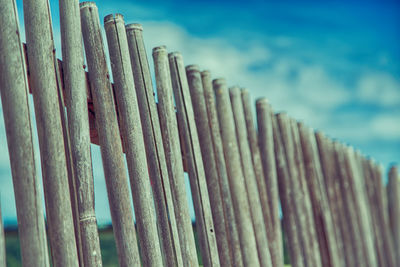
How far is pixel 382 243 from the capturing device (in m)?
5.60

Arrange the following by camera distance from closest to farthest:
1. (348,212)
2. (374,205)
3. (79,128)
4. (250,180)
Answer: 1. (79,128)
2. (250,180)
3. (348,212)
4. (374,205)

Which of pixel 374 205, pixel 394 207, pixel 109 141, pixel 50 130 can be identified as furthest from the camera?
pixel 394 207

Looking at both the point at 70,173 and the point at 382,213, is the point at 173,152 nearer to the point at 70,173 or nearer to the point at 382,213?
the point at 70,173

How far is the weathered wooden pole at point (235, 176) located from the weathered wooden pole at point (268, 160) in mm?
275

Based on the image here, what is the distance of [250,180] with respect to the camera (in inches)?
122

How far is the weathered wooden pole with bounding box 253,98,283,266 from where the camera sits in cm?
323

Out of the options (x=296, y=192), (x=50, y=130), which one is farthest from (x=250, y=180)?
(x=50, y=130)

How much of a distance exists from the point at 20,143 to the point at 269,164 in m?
1.95

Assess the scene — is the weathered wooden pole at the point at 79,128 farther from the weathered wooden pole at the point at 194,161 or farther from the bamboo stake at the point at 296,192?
the bamboo stake at the point at 296,192

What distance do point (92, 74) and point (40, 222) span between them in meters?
0.65

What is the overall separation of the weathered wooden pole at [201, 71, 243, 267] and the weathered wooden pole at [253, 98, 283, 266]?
16.4 inches

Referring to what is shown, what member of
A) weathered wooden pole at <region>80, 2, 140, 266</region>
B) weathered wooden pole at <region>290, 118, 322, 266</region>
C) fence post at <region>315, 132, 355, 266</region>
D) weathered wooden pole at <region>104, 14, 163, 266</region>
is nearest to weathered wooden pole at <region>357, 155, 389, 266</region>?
fence post at <region>315, 132, 355, 266</region>

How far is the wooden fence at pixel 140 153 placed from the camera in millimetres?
1782

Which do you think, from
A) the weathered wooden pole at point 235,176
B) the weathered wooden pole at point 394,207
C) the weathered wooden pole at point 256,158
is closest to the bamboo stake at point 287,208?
the weathered wooden pole at point 256,158
